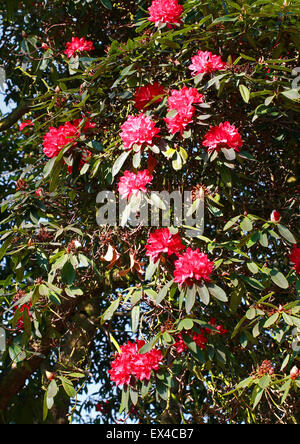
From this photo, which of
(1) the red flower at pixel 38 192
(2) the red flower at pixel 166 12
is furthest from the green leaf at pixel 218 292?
(2) the red flower at pixel 166 12

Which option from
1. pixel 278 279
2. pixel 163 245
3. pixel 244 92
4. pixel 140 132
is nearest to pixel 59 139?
pixel 140 132

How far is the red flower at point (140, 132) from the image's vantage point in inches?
89.0

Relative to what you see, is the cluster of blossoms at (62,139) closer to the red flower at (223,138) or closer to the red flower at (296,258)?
the red flower at (223,138)

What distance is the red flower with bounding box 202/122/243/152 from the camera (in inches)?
87.8

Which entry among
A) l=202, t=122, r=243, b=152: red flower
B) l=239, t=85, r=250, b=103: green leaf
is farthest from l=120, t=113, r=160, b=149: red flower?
l=239, t=85, r=250, b=103: green leaf

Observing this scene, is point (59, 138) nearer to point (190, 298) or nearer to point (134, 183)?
point (134, 183)

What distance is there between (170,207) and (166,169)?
0.31m

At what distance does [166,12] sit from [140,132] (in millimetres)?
613

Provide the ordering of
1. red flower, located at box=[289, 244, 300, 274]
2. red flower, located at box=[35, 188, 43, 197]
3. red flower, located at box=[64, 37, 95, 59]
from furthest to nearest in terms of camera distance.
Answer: red flower, located at box=[64, 37, 95, 59] < red flower, located at box=[35, 188, 43, 197] < red flower, located at box=[289, 244, 300, 274]

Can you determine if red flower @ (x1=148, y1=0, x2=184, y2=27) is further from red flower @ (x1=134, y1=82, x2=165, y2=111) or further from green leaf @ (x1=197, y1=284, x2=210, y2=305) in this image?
green leaf @ (x1=197, y1=284, x2=210, y2=305)

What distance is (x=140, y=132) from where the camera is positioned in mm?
2262
